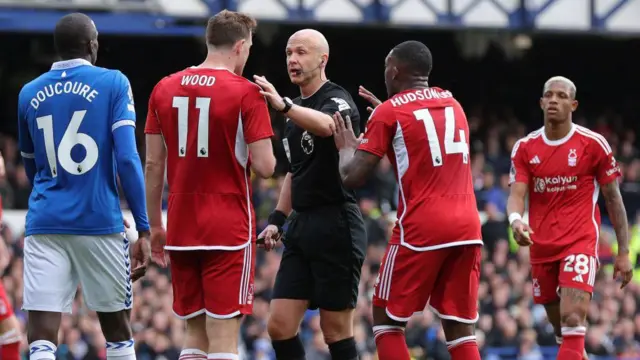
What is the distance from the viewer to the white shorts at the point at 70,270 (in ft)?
25.7

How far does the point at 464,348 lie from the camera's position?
8344 mm

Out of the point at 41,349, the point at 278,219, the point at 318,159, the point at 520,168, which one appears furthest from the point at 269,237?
the point at 520,168

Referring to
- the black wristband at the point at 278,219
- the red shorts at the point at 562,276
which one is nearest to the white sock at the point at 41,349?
the black wristband at the point at 278,219

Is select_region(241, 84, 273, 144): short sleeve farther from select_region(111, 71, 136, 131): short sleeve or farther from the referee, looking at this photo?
the referee

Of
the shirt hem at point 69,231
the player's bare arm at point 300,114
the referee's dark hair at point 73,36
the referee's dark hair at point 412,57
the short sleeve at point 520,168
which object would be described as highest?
the referee's dark hair at point 73,36

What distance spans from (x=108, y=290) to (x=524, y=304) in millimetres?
12051

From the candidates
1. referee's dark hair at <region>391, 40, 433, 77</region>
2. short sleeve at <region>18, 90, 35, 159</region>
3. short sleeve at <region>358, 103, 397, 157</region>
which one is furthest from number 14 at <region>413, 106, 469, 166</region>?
short sleeve at <region>18, 90, 35, 159</region>

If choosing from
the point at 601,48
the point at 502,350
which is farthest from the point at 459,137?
the point at 601,48

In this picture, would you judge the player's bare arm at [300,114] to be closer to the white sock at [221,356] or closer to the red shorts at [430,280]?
the red shorts at [430,280]

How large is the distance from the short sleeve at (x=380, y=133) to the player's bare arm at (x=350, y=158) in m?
0.04

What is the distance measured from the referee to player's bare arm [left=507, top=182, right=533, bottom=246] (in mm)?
1390

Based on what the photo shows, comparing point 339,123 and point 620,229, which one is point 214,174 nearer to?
point 339,123

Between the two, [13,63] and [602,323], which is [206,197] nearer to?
[602,323]

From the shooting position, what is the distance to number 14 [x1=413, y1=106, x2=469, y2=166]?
26.7 feet
